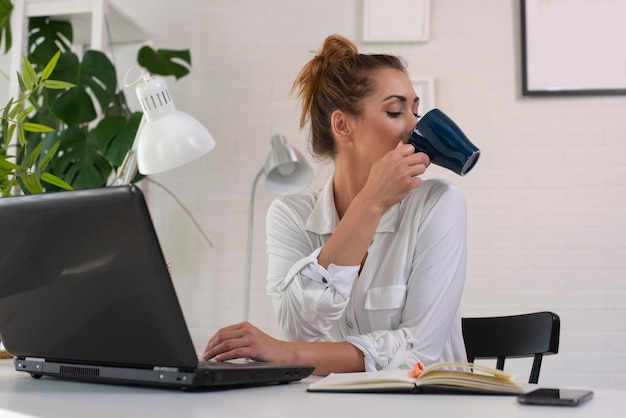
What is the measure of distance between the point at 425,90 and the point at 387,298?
163cm

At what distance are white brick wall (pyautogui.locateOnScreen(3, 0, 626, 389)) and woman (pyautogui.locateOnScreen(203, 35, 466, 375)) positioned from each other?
123 centimetres

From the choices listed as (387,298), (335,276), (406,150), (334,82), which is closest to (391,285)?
(387,298)

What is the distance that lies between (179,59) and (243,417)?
265 centimetres

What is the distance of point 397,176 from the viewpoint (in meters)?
1.54

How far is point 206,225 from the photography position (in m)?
3.19

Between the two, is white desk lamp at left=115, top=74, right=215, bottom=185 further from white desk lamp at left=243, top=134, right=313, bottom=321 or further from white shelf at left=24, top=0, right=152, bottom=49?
white shelf at left=24, top=0, right=152, bottom=49

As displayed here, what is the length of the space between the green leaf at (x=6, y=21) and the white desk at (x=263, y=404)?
2.30m

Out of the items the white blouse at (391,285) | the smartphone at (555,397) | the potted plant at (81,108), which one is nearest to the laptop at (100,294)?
the smartphone at (555,397)

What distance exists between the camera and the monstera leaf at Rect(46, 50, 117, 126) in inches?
110

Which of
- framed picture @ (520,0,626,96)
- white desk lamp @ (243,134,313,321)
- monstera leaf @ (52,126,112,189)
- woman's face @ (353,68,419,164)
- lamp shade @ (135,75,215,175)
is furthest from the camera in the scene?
framed picture @ (520,0,626,96)

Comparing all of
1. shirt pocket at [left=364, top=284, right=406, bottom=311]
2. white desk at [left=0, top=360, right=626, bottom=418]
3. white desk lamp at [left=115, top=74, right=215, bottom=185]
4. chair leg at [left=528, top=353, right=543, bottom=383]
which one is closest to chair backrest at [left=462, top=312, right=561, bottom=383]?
chair leg at [left=528, top=353, right=543, bottom=383]

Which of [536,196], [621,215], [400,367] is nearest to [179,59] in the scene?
[536,196]

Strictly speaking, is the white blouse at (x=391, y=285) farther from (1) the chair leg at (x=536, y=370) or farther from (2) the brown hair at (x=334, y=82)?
(2) the brown hair at (x=334, y=82)

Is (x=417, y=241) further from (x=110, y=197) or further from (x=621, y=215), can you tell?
(x=621, y=215)
